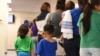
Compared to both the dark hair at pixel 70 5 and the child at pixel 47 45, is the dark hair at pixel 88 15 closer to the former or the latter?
the child at pixel 47 45

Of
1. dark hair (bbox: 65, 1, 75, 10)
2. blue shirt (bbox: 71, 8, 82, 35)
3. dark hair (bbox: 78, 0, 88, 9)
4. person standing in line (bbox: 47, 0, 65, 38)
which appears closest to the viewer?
dark hair (bbox: 78, 0, 88, 9)

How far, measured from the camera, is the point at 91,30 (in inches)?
120

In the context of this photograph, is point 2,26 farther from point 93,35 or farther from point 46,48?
point 93,35

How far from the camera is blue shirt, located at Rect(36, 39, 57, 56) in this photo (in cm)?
379

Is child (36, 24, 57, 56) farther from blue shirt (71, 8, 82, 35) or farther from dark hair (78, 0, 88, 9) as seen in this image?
dark hair (78, 0, 88, 9)

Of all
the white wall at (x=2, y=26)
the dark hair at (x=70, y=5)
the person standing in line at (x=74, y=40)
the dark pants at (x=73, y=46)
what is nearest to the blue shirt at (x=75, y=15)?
the person standing in line at (x=74, y=40)

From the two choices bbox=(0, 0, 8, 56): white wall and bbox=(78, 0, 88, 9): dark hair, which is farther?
bbox=(0, 0, 8, 56): white wall

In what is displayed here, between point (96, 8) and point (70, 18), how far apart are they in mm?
560

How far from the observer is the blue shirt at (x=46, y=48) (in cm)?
A: 379

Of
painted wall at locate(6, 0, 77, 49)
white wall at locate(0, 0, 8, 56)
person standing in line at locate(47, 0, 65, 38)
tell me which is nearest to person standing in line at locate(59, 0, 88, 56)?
person standing in line at locate(47, 0, 65, 38)

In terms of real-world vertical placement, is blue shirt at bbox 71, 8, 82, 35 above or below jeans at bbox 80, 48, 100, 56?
above

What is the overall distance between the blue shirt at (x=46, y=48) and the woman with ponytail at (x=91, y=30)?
82 centimetres

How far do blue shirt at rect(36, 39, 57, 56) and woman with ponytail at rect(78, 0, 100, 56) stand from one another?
32.2 inches

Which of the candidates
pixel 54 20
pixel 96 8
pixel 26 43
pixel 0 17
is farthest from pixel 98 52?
pixel 0 17
